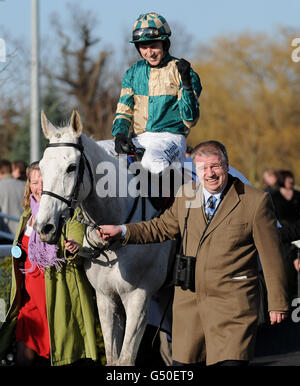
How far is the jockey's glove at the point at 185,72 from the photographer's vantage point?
20.8 ft

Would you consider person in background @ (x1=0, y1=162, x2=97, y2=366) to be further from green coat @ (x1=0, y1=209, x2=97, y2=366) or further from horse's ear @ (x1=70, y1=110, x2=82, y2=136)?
horse's ear @ (x1=70, y1=110, x2=82, y2=136)

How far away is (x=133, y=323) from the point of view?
621 centimetres

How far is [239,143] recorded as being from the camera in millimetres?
44969

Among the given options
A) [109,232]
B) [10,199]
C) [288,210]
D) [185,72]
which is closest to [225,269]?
[109,232]

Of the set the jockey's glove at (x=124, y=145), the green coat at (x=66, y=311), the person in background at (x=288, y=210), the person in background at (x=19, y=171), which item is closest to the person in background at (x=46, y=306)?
the green coat at (x=66, y=311)

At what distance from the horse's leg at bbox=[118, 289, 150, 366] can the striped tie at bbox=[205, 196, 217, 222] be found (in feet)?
3.95

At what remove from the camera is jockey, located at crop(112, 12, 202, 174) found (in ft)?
21.4

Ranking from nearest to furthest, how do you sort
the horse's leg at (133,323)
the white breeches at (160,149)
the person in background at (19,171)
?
the horse's leg at (133,323) < the white breeches at (160,149) < the person in background at (19,171)

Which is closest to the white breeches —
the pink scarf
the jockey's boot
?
the jockey's boot

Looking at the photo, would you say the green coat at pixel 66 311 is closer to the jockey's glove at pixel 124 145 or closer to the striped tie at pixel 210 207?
the jockey's glove at pixel 124 145

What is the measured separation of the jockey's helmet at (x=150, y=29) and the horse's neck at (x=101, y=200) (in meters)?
1.00
